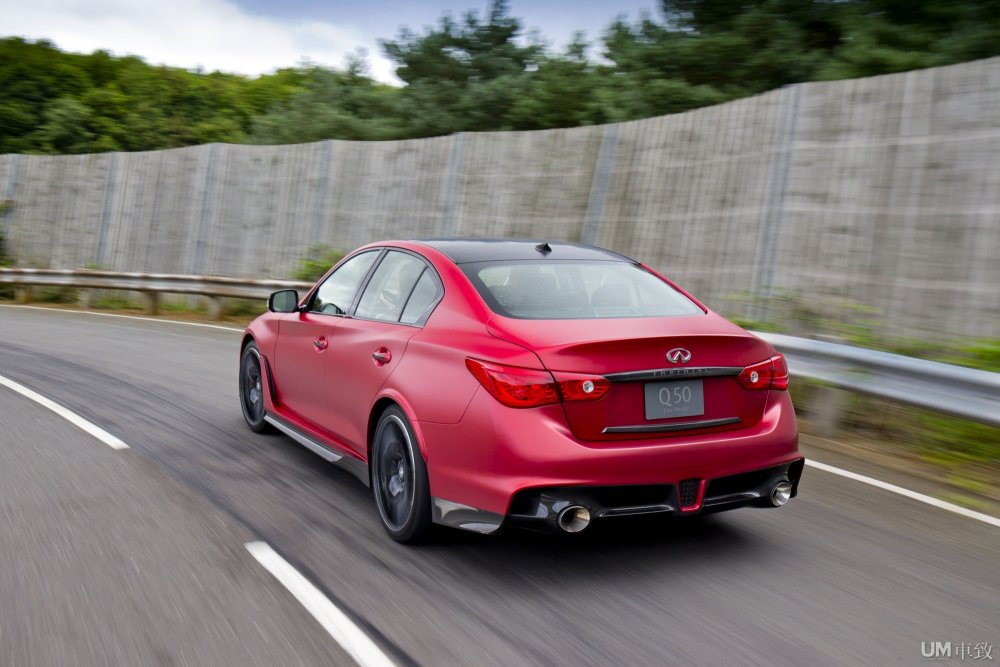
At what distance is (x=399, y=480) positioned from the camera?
16.1 feet

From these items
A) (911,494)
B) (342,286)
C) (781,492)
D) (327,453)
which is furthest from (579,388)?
(911,494)

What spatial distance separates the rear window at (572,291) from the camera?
472 cm

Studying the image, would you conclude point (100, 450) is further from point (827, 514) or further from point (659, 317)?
point (827, 514)

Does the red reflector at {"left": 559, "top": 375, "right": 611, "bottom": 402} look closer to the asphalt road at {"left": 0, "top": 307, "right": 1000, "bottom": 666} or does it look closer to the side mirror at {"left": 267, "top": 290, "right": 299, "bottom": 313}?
the asphalt road at {"left": 0, "top": 307, "right": 1000, "bottom": 666}

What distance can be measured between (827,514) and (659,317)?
1701 millimetres

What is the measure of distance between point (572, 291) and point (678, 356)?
0.87m

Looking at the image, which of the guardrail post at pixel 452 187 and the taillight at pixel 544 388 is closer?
the taillight at pixel 544 388

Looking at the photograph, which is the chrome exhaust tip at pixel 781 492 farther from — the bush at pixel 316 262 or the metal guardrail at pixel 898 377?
the bush at pixel 316 262

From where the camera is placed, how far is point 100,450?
6.87 m

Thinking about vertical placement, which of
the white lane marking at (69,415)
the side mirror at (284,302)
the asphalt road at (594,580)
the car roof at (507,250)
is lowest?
the white lane marking at (69,415)

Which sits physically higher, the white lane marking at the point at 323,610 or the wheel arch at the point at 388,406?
the wheel arch at the point at 388,406

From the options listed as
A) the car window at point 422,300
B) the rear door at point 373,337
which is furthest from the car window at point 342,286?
the car window at point 422,300

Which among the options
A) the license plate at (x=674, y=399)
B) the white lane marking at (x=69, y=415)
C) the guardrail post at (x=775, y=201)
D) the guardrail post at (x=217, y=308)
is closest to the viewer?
the license plate at (x=674, y=399)

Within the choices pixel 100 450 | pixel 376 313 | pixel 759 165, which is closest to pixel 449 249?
pixel 376 313
